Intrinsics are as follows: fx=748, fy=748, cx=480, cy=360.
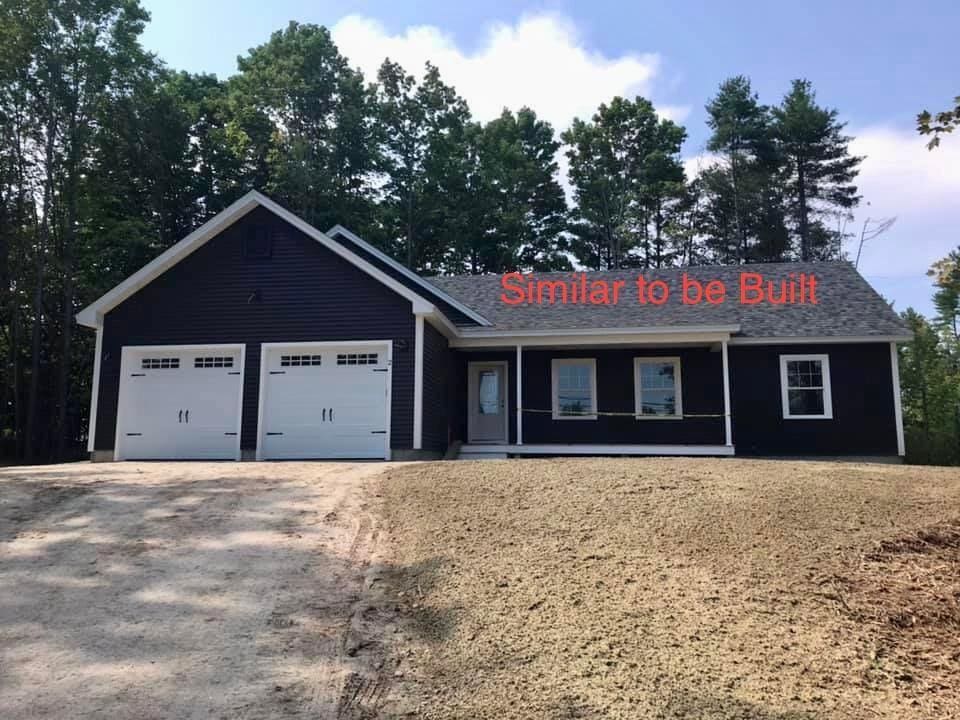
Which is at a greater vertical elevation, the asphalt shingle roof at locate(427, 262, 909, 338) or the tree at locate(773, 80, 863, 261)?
the tree at locate(773, 80, 863, 261)

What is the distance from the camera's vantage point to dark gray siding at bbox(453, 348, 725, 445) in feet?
53.3

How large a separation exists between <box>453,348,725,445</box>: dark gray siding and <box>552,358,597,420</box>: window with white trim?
0.37ft

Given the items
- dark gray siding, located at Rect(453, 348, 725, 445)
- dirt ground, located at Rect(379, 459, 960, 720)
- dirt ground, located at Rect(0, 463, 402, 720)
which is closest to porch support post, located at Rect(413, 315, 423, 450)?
dark gray siding, located at Rect(453, 348, 725, 445)

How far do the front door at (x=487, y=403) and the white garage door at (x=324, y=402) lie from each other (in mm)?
3668

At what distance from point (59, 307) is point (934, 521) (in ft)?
84.9

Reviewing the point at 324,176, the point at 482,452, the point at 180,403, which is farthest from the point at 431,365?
the point at 324,176

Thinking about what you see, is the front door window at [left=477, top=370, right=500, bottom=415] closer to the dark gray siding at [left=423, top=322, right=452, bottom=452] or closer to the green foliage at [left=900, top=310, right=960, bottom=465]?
the dark gray siding at [left=423, top=322, right=452, bottom=452]

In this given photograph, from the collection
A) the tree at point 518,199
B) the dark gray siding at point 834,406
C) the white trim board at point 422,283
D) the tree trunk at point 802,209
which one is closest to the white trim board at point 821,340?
the dark gray siding at point 834,406

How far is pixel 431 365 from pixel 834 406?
8.49m

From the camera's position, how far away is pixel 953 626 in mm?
5359

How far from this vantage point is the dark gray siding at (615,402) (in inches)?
639

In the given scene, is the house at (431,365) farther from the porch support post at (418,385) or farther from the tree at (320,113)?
the tree at (320,113)

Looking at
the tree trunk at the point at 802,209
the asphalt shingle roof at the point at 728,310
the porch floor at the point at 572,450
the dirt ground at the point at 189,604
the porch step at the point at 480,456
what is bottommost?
the dirt ground at the point at 189,604

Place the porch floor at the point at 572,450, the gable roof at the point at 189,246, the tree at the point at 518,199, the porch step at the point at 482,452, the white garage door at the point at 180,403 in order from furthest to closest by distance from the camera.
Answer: the tree at the point at 518,199 < the porch step at the point at 482,452 < the porch floor at the point at 572,450 < the gable roof at the point at 189,246 < the white garage door at the point at 180,403
